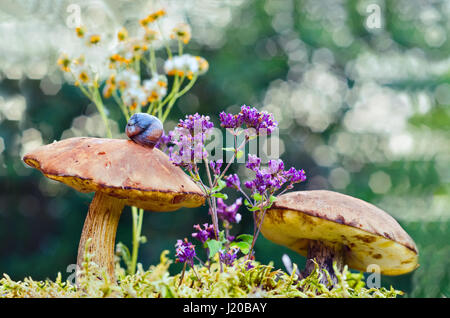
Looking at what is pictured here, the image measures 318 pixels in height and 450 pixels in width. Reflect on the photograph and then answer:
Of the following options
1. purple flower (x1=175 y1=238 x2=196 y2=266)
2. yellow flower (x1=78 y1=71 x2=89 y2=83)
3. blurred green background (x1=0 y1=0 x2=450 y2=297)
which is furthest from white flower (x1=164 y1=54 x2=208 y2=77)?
blurred green background (x1=0 y1=0 x2=450 y2=297)

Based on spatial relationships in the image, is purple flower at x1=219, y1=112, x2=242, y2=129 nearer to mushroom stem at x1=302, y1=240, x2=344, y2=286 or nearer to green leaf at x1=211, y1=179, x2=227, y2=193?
green leaf at x1=211, y1=179, x2=227, y2=193

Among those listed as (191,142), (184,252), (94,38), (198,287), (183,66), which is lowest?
(198,287)

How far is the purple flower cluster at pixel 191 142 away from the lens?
92 cm

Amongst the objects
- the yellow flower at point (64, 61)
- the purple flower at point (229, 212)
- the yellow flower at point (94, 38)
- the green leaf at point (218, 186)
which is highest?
the yellow flower at point (94, 38)

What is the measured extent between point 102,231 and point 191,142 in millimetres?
390

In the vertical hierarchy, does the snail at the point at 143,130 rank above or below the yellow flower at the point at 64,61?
below

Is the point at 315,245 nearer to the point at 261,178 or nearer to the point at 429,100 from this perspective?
the point at 261,178

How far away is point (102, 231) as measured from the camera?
1031 millimetres

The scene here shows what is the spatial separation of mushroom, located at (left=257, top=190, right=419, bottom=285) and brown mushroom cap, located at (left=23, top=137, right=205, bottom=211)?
28cm

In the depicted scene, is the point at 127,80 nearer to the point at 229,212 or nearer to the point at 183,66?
the point at 183,66

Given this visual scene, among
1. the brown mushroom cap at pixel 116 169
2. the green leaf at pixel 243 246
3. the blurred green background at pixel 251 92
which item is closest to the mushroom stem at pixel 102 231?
the brown mushroom cap at pixel 116 169

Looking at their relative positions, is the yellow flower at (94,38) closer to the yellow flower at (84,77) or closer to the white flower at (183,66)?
the yellow flower at (84,77)

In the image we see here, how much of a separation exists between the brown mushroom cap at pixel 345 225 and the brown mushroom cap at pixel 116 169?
0.27m

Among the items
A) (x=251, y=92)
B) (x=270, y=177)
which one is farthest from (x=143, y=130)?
(x=251, y=92)
